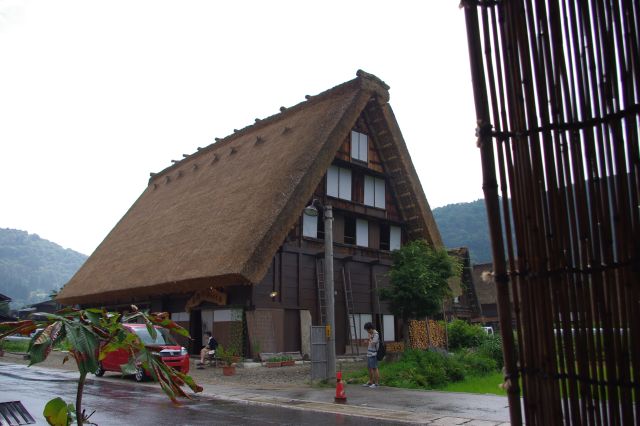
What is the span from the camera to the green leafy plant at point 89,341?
8.13 feet

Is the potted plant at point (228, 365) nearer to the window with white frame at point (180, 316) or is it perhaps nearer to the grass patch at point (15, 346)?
the window with white frame at point (180, 316)

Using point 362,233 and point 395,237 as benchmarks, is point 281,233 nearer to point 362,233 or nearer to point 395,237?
point 362,233

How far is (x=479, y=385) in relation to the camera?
15117 millimetres

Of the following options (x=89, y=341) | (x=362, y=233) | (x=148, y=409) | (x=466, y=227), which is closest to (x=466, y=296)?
(x=362, y=233)

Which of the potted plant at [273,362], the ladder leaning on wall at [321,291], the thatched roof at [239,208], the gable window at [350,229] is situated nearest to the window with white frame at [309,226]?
the ladder leaning on wall at [321,291]

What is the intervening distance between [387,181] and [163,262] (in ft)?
38.5

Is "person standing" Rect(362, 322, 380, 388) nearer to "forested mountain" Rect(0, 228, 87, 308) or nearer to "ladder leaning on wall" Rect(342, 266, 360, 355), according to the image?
"ladder leaning on wall" Rect(342, 266, 360, 355)

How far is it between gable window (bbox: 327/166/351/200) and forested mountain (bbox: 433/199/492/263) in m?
45.9

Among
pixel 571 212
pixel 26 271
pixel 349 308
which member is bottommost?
pixel 349 308

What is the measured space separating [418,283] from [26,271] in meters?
170

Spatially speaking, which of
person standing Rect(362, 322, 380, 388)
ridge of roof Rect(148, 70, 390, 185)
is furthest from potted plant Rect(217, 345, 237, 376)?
ridge of roof Rect(148, 70, 390, 185)

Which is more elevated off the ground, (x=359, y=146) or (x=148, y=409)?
(x=359, y=146)

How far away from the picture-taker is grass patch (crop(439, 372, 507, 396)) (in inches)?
551

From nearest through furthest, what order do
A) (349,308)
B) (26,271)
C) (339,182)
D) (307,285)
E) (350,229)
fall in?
(307,285)
(349,308)
(339,182)
(350,229)
(26,271)
